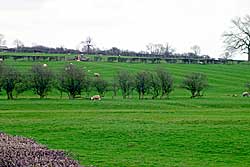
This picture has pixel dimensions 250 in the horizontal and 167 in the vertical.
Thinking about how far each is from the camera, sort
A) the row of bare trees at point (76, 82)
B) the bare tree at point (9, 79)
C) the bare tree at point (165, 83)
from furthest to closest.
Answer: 1. the bare tree at point (165, 83)
2. the row of bare trees at point (76, 82)
3. the bare tree at point (9, 79)

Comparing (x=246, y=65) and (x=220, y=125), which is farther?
(x=246, y=65)

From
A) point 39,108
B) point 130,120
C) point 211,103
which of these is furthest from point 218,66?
point 130,120

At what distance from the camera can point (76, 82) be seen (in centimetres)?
4897

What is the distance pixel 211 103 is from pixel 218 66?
62399 millimetres

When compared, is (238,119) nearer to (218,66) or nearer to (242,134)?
(242,134)

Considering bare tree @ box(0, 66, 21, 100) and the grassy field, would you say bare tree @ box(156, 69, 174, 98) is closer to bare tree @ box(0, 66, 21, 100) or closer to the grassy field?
bare tree @ box(0, 66, 21, 100)

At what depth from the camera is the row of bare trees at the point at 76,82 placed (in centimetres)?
4703

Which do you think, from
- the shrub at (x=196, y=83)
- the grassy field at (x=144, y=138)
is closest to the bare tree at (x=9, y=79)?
the grassy field at (x=144, y=138)

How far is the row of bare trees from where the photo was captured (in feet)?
154

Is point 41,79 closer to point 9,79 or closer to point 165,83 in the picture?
point 9,79

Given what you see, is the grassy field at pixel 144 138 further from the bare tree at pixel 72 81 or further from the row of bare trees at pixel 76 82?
the bare tree at pixel 72 81

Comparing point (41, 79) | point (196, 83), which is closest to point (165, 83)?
point (196, 83)

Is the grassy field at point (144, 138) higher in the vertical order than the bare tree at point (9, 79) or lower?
lower

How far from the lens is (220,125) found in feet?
76.9
